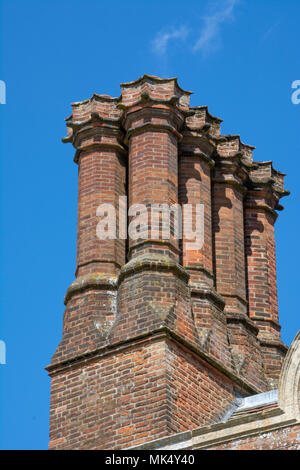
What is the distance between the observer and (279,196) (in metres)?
30.7

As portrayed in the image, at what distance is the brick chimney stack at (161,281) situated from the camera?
25109mm

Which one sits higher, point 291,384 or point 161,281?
point 161,281

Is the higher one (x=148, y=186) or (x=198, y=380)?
(x=148, y=186)

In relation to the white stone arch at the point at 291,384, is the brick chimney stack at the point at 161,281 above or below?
above

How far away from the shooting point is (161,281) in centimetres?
2614

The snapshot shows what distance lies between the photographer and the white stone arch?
2118 cm

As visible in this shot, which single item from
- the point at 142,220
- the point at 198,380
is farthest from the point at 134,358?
the point at 142,220

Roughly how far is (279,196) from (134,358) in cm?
649

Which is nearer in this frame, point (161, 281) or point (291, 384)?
Answer: point (291, 384)

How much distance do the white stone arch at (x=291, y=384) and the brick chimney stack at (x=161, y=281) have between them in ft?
8.92

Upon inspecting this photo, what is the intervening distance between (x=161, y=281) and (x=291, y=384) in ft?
15.9

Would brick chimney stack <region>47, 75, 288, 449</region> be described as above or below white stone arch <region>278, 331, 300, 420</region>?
above

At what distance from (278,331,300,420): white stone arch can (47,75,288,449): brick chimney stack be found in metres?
2.72
